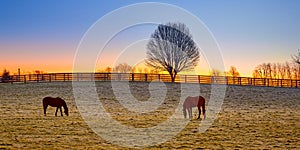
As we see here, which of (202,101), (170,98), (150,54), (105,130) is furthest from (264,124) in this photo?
(150,54)

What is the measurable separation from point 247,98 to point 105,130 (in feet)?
64.4

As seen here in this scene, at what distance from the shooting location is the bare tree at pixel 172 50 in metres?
55.6

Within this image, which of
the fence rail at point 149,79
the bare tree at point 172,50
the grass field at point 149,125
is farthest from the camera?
the bare tree at point 172,50

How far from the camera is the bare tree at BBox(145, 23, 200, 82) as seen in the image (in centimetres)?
5556

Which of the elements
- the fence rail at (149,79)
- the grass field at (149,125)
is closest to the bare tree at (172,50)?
the fence rail at (149,79)

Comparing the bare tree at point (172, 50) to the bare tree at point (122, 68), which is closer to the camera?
the bare tree at point (122, 68)

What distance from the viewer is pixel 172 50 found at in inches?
2229

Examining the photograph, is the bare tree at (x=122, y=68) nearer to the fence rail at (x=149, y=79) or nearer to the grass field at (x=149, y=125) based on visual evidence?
the fence rail at (x=149, y=79)

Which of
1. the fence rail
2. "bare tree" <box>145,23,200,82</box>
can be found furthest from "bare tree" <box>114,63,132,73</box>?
"bare tree" <box>145,23,200,82</box>

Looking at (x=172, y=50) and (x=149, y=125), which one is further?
(x=172, y=50)

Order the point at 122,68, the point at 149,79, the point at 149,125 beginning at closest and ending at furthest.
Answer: the point at 149,125 → the point at 122,68 → the point at 149,79

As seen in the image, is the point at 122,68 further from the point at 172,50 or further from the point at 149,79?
the point at 172,50

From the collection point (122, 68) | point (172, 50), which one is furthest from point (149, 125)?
point (172, 50)

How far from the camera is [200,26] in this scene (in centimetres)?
2006
